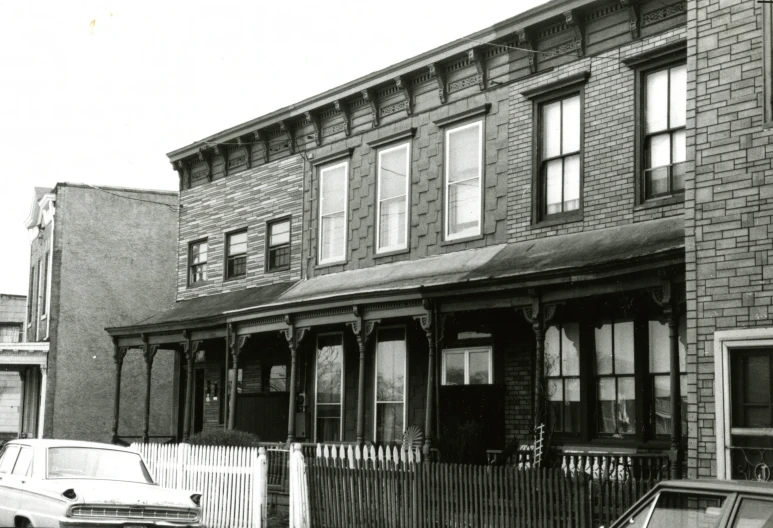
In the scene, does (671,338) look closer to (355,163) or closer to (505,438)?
(505,438)

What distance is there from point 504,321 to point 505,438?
203cm

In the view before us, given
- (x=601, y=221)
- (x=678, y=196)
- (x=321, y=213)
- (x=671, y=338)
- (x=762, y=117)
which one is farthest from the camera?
(x=321, y=213)

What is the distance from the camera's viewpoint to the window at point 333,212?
22.4 metres

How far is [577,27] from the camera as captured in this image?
1705cm

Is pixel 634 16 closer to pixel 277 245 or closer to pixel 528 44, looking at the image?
pixel 528 44

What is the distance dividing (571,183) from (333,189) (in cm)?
710

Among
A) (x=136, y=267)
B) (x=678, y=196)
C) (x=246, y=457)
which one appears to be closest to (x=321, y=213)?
(x=246, y=457)

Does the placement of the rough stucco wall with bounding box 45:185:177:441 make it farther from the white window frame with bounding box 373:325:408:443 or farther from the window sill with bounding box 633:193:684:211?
the window sill with bounding box 633:193:684:211

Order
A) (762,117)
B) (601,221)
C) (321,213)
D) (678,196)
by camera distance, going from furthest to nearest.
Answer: (321,213), (601,221), (678,196), (762,117)

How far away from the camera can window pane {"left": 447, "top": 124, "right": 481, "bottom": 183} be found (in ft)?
62.8

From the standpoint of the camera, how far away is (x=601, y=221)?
53.6 feet

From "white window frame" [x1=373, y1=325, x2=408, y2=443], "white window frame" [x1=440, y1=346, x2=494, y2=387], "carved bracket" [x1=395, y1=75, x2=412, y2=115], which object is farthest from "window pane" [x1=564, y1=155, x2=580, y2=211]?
"white window frame" [x1=373, y1=325, x2=408, y2=443]

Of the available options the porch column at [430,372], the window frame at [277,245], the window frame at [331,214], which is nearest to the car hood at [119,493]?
the porch column at [430,372]

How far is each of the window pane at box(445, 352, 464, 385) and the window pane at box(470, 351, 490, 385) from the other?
0.29 metres
